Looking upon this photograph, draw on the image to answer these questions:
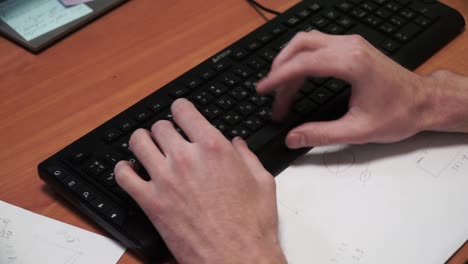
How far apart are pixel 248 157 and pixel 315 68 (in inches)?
5.1

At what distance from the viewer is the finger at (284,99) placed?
625 millimetres

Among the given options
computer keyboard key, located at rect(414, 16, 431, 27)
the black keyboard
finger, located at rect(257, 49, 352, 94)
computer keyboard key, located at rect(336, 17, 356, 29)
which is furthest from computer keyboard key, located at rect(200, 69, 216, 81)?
computer keyboard key, located at rect(414, 16, 431, 27)

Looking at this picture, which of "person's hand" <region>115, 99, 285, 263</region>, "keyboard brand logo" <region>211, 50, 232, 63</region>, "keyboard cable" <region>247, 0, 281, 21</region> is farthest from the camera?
"keyboard cable" <region>247, 0, 281, 21</region>

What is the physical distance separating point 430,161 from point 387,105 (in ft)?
0.27

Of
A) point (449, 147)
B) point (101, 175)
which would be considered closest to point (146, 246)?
point (101, 175)

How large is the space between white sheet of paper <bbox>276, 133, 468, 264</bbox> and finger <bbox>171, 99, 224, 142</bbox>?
10 centimetres

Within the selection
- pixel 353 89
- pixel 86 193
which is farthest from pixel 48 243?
pixel 353 89

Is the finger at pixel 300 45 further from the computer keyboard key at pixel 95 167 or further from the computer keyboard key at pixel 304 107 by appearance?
the computer keyboard key at pixel 95 167

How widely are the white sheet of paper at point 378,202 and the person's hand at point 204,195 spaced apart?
0.13 feet

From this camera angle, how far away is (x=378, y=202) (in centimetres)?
58

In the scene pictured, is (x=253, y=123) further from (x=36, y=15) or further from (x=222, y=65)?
(x=36, y=15)

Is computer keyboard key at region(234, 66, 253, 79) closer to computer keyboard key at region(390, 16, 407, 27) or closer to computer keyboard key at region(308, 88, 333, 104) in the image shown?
computer keyboard key at region(308, 88, 333, 104)

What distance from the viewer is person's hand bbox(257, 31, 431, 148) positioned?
24.0 inches

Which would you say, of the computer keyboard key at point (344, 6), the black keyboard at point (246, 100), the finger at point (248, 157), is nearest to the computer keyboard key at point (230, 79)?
the black keyboard at point (246, 100)
